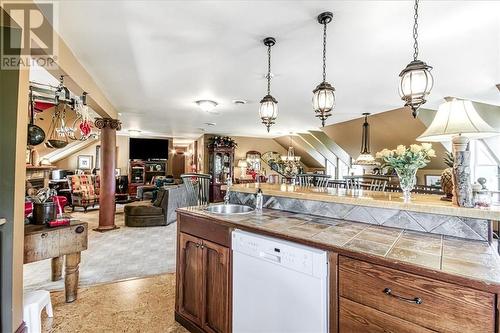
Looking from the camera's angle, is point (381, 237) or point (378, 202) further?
point (378, 202)

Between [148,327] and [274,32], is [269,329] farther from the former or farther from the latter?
[274,32]

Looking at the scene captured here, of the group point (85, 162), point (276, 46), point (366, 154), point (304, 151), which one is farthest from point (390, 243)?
point (85, 162)

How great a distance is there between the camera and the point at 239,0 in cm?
171

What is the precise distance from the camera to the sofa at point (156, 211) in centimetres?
546

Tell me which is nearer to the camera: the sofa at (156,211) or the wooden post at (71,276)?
the wooden post at (71,276)

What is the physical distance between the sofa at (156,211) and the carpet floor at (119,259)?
0.77 ft

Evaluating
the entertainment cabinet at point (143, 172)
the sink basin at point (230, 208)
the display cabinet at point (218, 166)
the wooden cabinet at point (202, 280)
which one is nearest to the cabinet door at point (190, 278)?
the wooden cabinet at point (202, 280)

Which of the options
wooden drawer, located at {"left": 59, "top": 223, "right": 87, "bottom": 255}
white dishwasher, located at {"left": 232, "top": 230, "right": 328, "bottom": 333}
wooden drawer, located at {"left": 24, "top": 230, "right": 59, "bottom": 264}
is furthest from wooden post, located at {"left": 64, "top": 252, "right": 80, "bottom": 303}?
white dishwasher, located at {"left": 232, "top": 230, "right": 328, "bottom": 333}

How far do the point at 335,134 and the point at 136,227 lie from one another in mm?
5821

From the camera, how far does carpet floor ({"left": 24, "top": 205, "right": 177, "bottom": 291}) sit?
2.97m

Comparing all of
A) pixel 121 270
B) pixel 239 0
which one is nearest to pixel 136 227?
pixel 121 270

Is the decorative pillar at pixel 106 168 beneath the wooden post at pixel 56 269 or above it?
above

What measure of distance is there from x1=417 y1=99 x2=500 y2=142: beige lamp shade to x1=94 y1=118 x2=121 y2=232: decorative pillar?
5231 mm

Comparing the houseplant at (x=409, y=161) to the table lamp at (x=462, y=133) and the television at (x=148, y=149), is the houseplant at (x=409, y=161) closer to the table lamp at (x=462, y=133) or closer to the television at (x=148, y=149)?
the table lamp at (x=462, y=133)
